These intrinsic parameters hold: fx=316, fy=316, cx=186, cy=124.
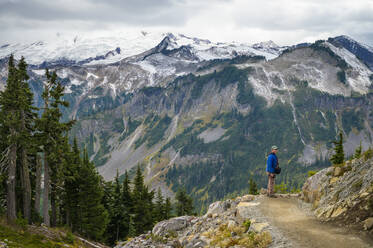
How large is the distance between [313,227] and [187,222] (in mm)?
14113

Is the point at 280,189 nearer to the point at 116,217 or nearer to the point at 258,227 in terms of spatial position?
the point at 258,227

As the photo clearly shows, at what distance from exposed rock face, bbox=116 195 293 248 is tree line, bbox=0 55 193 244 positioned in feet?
44.2

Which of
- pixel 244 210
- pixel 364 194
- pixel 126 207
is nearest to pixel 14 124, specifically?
pixel 244 210

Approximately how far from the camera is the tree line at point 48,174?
3219cm

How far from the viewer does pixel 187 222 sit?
92.8ft

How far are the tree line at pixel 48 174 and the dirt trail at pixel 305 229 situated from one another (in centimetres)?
2352

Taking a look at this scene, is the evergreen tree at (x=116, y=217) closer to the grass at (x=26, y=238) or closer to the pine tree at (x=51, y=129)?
the pine tree at (x=51, y=129)

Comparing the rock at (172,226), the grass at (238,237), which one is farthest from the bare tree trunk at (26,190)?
the grass at (238,237)

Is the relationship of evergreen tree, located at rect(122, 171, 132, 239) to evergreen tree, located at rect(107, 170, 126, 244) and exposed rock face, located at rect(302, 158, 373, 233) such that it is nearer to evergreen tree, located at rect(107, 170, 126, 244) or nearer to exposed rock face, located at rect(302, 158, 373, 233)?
evergreen tree, located at rect(107, 170, 126, 244)

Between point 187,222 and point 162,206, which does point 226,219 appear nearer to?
point 187,222

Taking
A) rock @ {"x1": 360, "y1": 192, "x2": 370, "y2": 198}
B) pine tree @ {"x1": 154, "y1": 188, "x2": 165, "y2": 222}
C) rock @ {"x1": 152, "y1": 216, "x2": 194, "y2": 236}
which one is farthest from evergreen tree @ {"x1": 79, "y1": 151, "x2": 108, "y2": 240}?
rock @ {"x1": 360, "y1": 192, "x2": 370, "y2": 198}

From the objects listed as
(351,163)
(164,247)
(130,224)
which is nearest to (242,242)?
(164,247)

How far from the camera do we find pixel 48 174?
35.3 m

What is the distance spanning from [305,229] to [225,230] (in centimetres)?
488
